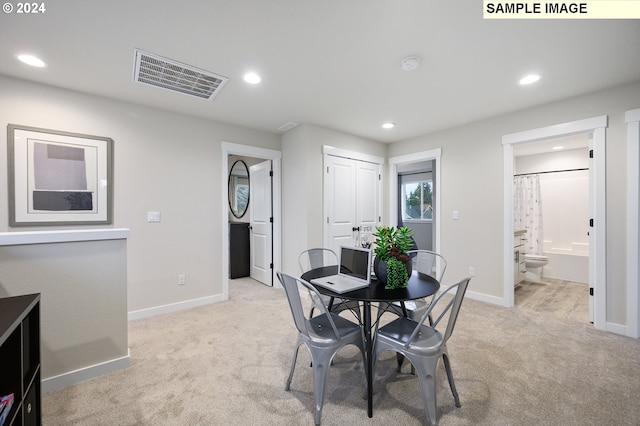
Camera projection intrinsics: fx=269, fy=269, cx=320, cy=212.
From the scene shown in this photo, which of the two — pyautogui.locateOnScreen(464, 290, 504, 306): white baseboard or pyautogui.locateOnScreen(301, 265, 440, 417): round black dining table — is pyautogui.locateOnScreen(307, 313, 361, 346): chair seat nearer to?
pyautogui.locateOnScreen(301, 265, 440, 417): round black dining table

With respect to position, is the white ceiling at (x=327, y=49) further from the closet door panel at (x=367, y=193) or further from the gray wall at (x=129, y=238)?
the closet door panel at (x=367, y=193)

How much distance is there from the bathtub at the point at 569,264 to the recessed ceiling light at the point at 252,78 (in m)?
5.69

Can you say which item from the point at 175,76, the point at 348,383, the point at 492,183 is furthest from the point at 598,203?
the point at 175,76

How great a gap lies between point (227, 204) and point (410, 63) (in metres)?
2.72

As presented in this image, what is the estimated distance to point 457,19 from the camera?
173 centimetres

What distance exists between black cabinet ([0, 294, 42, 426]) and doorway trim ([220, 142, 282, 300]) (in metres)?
2.37

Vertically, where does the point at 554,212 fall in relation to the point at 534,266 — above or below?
above

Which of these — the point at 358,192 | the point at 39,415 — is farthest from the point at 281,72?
the point at 39,415

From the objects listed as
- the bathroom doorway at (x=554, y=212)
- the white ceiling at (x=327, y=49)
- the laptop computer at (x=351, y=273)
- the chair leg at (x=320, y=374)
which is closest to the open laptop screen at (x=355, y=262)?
the laptop computer at (x=351, y=273)

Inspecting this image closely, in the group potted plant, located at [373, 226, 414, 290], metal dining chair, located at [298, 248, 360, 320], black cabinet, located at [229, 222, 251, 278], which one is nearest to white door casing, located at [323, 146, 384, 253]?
metal dining chair, located at [298, 248, 360, 320]

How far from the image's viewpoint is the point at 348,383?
1.85 m

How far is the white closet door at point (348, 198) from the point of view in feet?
12.9

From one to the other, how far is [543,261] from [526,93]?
315 cm

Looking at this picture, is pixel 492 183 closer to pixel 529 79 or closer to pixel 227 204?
pixel 529 79
